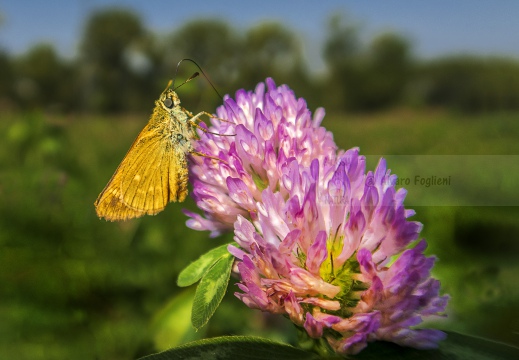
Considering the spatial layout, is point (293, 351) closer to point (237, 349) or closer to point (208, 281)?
point (237, 349)

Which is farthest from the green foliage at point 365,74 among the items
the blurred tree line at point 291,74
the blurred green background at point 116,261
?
the blurred green background at point 116,261

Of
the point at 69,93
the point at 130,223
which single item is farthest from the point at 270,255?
the point at 69,93

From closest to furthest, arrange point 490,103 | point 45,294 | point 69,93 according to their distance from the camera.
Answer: point 45,294 → point 490,103 → point 69,93

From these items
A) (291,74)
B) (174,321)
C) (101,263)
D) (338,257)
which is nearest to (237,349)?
(338,257)

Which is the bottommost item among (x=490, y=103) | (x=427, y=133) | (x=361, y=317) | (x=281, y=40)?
(x=361, y=317)

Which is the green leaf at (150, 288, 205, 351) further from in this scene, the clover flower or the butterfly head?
the clover flower

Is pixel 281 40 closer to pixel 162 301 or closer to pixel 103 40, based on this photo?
pixel 103 40

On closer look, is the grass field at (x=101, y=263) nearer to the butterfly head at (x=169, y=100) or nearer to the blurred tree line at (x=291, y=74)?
the butterfly head at (x=169, y=100)
